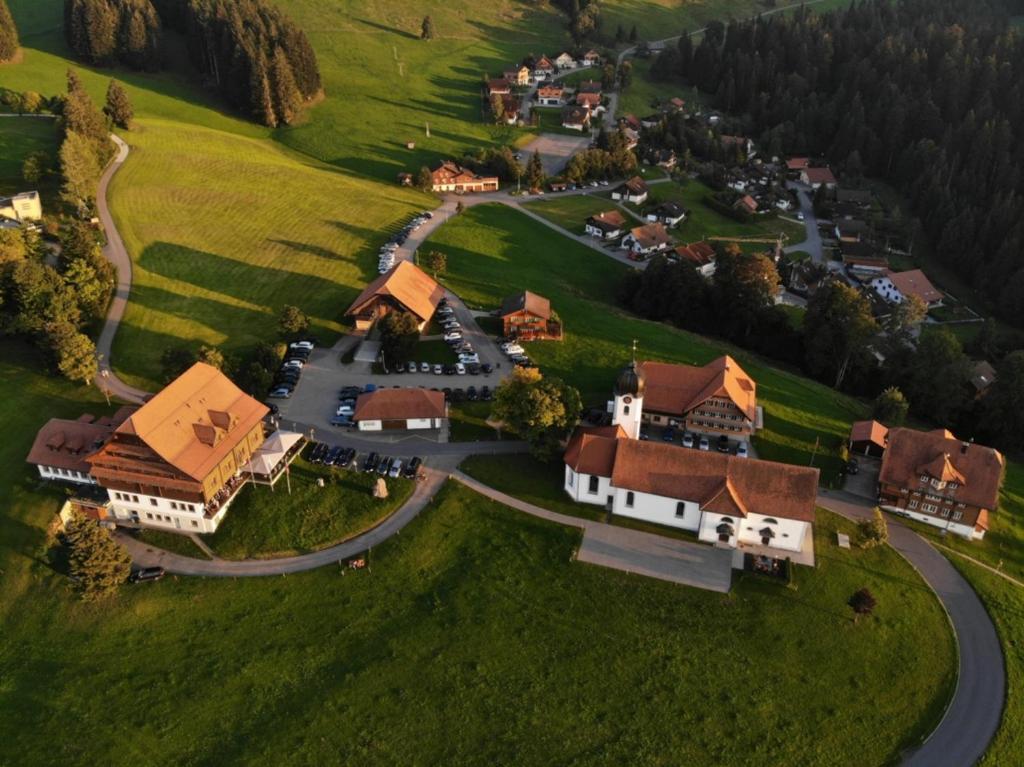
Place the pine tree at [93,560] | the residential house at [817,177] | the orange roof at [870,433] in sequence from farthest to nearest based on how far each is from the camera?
1. the residential house at [817,177]
2. the orange roof at [870,433]
3. the pine tree at [93,560]

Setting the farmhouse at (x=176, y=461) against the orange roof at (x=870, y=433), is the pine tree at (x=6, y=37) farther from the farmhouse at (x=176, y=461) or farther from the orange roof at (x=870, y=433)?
the orange roof at (x=870, y=433)

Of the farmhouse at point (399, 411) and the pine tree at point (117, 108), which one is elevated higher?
the pine tree at point (117, 108)

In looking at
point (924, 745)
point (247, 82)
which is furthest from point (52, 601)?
point (247, 82)

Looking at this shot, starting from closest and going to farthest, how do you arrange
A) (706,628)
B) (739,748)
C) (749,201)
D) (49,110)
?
1. (739,748)
2. (706,628)
3. (49,110)
4. (749,201)

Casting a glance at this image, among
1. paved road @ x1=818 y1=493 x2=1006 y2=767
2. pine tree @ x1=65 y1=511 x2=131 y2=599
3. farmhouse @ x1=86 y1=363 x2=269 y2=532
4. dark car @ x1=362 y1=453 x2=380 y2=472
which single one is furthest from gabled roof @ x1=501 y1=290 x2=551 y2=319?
pine tree @ x1=65 y1=511 x2=131 y2=599

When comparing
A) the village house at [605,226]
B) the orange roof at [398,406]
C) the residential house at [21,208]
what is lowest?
the orange roof at [398,406]

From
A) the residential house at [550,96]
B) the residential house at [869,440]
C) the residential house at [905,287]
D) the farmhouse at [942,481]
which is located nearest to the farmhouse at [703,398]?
the residential house at [869,440]

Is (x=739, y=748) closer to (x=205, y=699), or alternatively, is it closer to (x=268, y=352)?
(x=205, y=699)

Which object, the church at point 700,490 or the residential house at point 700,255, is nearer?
the church at point 700,490
